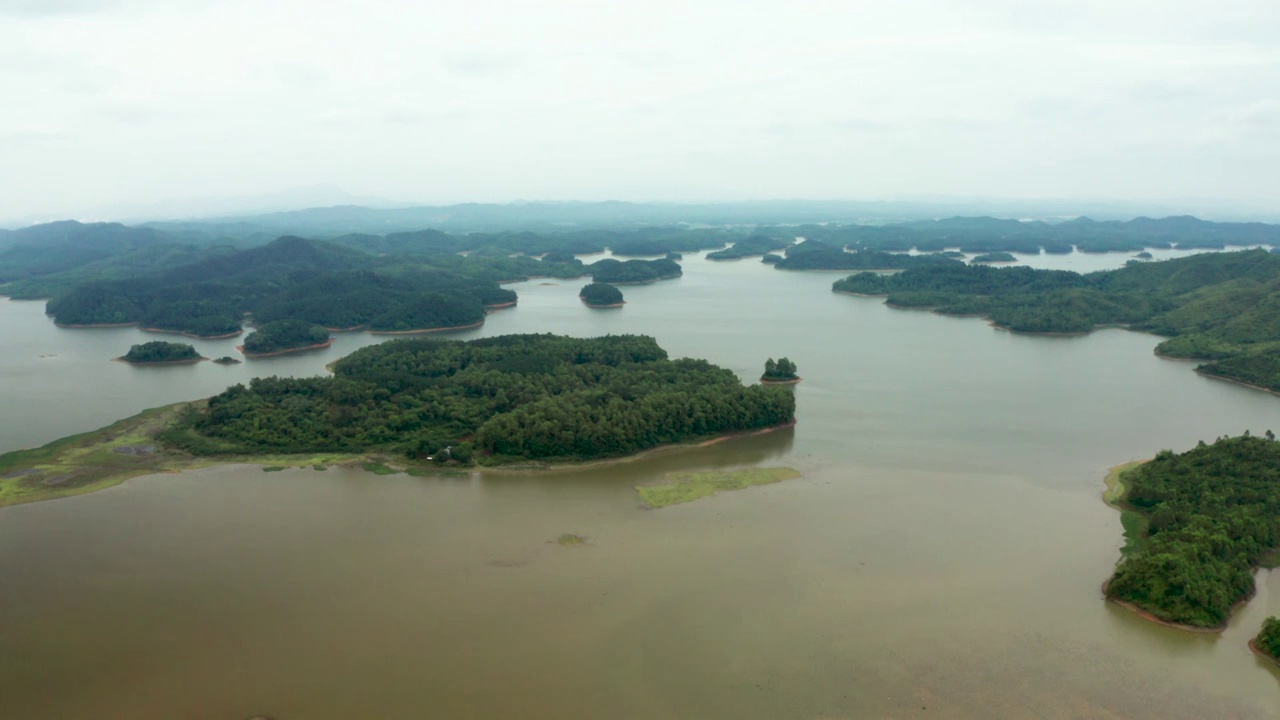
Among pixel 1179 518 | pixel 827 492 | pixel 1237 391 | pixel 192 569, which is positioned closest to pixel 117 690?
pixel 192 569

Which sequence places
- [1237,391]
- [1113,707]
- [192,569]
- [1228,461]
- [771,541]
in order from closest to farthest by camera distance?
[1113,707], [192,569], [771,541], [1228,461], [1237,391]

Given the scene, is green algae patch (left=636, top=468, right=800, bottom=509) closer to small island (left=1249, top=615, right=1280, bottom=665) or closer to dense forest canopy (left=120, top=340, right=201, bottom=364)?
small island (left=1249, top=615, right=1280, bottom=665)

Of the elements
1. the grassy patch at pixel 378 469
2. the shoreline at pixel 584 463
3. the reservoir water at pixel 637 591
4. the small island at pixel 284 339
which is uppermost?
the small island at pixel 284 339

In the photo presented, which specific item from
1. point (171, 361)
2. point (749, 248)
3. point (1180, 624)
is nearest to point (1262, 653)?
point (1180, 624)

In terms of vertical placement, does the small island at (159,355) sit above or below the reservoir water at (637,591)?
above

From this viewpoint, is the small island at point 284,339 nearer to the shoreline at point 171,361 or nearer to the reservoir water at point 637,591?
the shoreline at point 171,361

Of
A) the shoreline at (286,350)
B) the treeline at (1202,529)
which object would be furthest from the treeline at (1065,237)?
the treeline at (1202,529)

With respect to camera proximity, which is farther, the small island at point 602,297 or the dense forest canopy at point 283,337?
the small island at point 602,297

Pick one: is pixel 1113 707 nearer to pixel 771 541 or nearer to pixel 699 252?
pixel 771 541
